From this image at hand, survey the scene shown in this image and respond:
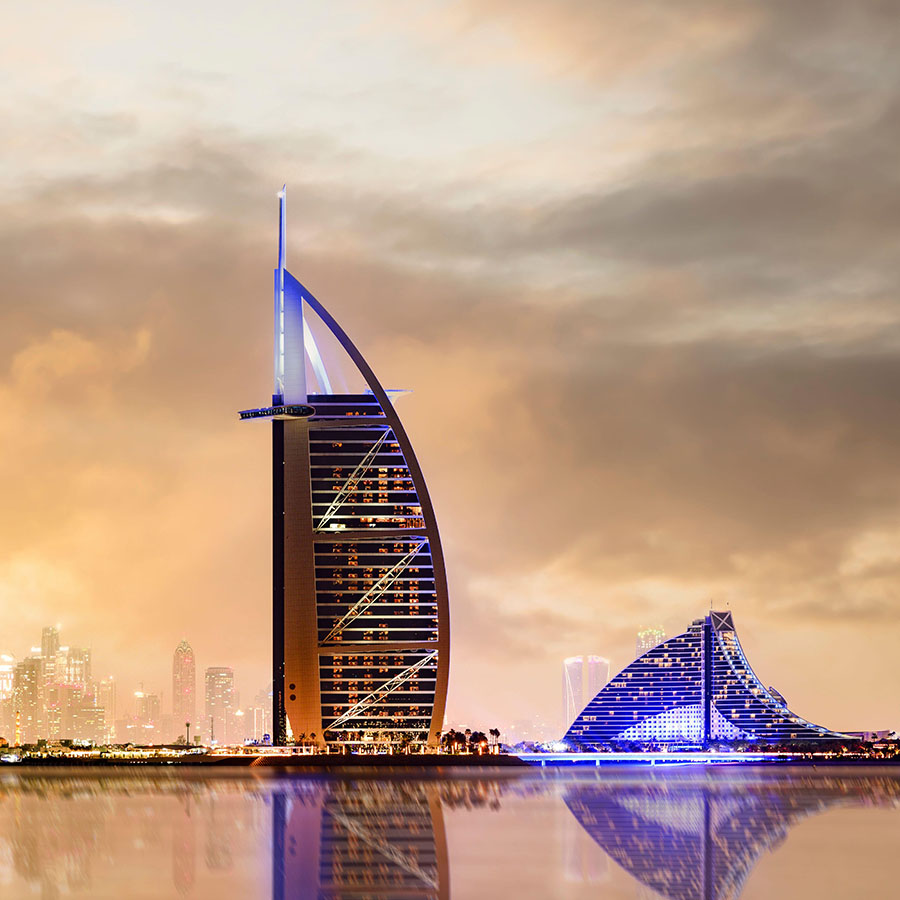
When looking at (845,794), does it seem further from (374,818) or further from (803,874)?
(803,874)

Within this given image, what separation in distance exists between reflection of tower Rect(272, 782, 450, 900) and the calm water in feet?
0.47

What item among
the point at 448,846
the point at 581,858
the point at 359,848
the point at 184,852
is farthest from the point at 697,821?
the point at 184,852

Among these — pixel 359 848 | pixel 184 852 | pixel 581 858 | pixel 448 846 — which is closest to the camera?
pixel 581 858

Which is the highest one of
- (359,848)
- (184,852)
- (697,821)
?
(359,848)

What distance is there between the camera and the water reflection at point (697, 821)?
63.0m

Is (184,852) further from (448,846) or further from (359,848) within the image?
(448,846)

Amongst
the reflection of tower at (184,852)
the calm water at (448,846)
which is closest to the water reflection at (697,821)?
the calm water at (448,846)

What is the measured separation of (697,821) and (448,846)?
24050 mm

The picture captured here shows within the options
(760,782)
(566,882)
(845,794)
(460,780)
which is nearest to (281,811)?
(566,882)

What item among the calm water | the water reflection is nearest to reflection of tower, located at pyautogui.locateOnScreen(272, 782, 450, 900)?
the calm water

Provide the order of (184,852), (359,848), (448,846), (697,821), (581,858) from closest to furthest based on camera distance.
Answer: (581,858)
(359,848)
(448,846)
(184,852)
(697,821)

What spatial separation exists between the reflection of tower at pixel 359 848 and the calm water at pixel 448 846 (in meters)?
0.14

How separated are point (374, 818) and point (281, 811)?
14.5m

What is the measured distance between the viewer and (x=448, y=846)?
75.2 metres
